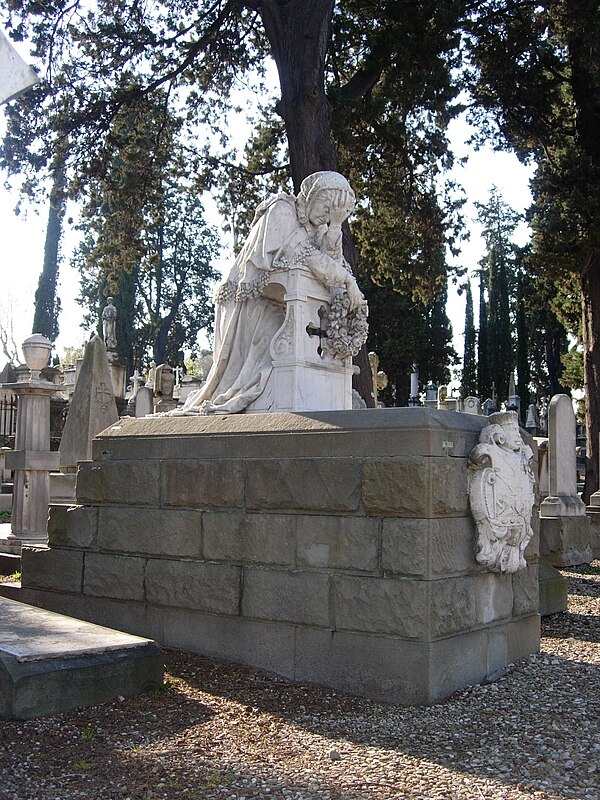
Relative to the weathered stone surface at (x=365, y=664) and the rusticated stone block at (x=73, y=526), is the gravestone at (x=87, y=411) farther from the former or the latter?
the weathered stone surface at (x=365, y=664)

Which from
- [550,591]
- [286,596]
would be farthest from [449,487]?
[550,591]

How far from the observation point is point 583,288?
16.6 metres

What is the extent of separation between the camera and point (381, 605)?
4527mm

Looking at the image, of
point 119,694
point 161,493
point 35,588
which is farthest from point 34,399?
point 119,694

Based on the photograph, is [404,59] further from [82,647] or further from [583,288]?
[82,647]

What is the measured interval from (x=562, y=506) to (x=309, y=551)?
24.0 feet

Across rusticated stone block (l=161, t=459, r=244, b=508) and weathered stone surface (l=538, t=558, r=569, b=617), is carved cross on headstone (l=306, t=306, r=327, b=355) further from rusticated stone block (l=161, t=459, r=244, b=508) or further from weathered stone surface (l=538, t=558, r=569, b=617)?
weathered stone surface (l=538, t=558, r=569, b=617)

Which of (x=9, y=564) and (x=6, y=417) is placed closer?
(x=9, y=564)

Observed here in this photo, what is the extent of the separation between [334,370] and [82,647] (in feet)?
Answer: 8.56

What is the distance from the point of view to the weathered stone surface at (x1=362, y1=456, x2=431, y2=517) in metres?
4.44

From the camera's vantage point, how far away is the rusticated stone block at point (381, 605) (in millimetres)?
4398

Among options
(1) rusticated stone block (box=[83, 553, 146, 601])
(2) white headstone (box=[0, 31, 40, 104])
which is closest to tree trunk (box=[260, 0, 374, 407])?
(1) rusticated stone block (box=[83, 553, 146, 601])

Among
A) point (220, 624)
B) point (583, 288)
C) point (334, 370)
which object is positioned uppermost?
point (583, 288)

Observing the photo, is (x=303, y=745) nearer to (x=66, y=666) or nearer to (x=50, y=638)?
(x=66, y=666)
